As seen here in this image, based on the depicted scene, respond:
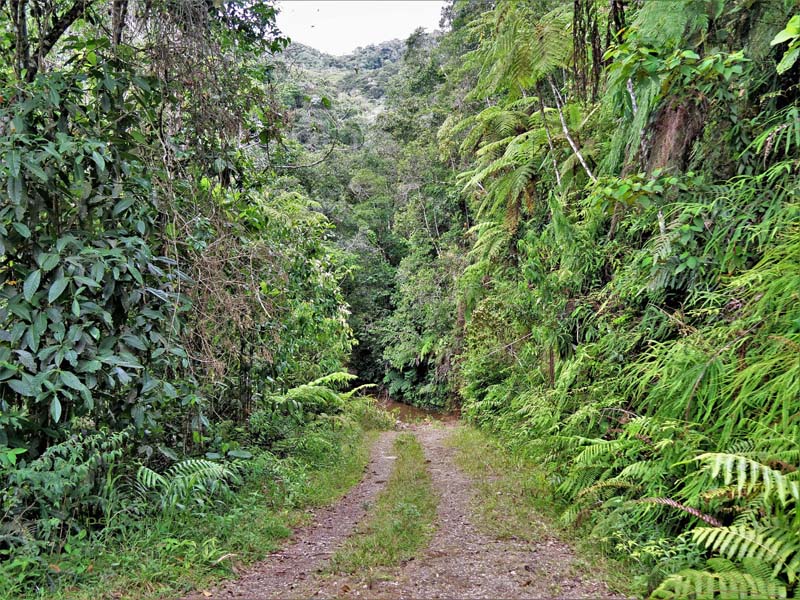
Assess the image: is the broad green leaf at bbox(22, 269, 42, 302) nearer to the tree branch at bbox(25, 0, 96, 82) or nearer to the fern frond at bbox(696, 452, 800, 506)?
the tree branch at bbox(25, 0, 96, 82)

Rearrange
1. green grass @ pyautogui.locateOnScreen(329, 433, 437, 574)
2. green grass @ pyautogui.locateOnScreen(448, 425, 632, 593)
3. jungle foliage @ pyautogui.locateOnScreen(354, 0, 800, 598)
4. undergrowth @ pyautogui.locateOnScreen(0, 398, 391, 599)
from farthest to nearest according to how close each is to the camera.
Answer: green grass @ pyautogui.locateOnScreen(329, 433, 437, 574) → green grass @ pyautogui.locateOnScreen(448, 425, 632, 593) → undergrowth @ pyautogui.locateOnScreen(0, 398, 391, 599) → jungle foliage @ pyautogui.locateOnScreen(354, 0, 800, 598)

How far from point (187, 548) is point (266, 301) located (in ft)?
7.63

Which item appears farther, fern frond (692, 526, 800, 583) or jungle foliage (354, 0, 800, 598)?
jungle foliage (354, 0, 800, 598)

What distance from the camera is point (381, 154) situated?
82.5 ft

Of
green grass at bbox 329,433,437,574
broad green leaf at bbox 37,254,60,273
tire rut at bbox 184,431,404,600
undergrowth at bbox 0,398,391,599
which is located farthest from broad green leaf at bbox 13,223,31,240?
green grass at bbox 329,433,437,574

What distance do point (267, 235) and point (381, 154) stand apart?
20.1m

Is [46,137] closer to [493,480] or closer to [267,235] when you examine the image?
[267,235]

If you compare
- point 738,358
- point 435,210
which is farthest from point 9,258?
point 435,210

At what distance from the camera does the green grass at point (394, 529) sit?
3.66 meters

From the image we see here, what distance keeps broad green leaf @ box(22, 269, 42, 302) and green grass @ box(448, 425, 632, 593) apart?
397 cm

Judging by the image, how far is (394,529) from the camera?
4273 mm

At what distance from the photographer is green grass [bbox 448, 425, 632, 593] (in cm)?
331

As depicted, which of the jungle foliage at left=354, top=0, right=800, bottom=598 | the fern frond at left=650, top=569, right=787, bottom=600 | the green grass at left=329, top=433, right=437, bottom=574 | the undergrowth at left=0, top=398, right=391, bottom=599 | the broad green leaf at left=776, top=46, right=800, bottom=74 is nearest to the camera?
the fern frond at left=650, top=569, right=787, bottom=600

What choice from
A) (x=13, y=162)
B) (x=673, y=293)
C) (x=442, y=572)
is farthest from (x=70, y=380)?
(x=673, y=293)
